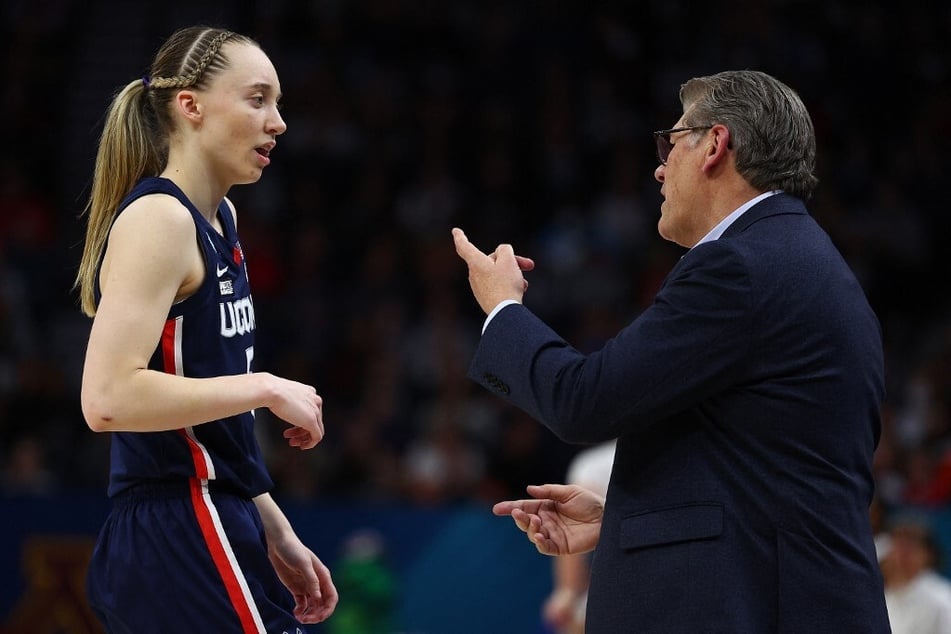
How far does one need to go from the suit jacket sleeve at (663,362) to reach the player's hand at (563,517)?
49 centimetres

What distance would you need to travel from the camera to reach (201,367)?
298 cm

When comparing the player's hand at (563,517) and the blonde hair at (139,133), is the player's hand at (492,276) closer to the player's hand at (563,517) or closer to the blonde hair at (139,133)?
the player's hand at (563,517)

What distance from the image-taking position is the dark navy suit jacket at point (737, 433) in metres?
2.80

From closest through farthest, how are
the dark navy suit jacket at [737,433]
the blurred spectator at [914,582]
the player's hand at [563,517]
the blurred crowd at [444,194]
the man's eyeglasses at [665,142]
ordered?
the dark navy suit jacket at [737,433], the man's eyeglasses at [665,142], the player's hand at [563,517], the blurred spectator at [914,582], the blurred crowd at [444,194]

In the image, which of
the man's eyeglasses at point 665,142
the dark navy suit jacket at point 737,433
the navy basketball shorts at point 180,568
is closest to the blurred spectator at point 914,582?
the dark navy suit jacket at point 737,433

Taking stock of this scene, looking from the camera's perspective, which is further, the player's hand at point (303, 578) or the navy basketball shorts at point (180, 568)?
the player's hand at point (303, 578)

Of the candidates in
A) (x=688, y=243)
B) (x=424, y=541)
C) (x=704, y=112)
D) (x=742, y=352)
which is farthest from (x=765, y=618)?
(x=424, y=541)

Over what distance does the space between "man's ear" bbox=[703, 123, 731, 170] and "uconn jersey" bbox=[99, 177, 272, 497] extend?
1157 mm

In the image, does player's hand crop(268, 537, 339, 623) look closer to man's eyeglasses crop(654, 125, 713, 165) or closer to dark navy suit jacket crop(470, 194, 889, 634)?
dark navy suit jacket crop(470, 194, 889, 634)

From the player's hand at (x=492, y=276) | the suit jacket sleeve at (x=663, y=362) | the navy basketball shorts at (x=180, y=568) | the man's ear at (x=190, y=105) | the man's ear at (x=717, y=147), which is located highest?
the man's ear at (x=190, y=105)

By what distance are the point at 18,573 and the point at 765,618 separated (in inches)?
262

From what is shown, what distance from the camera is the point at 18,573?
8.34 meters

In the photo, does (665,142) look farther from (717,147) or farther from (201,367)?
(201,367)

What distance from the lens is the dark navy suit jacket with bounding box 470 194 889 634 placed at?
280cm
